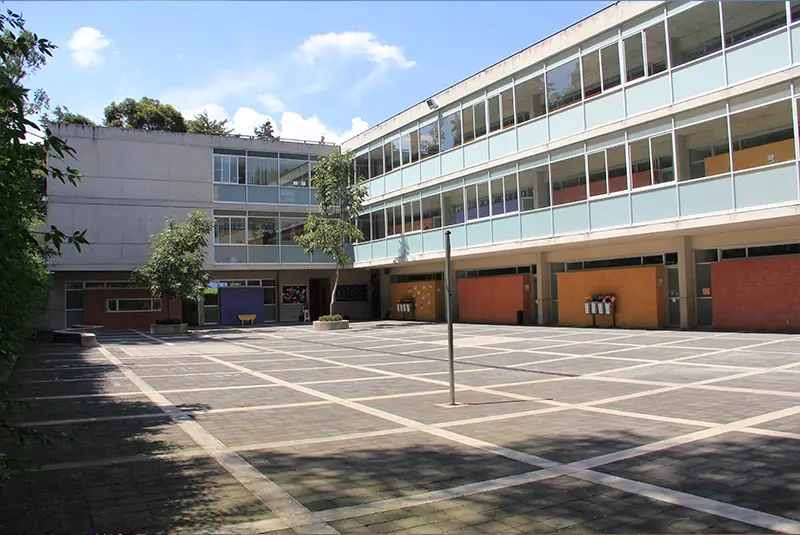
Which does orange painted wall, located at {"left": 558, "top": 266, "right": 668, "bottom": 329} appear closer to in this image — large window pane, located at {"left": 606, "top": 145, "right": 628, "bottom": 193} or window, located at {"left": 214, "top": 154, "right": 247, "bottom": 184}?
large window pane, located at {"left": 606, "top": 145, "right": 628, "bottom": 193}

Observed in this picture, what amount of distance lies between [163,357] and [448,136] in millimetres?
17269

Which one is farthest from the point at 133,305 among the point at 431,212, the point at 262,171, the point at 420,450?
the point at 420,450

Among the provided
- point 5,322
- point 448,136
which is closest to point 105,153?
point 448,136

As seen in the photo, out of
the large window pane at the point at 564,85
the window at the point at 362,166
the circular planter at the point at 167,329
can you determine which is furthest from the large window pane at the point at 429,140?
the circular planter at the point at 167,329

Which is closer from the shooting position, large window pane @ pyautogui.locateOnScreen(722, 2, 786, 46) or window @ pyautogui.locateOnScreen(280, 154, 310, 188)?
large window pane @ pyautogui.locateOnScreen(722, 2, 786, 46)

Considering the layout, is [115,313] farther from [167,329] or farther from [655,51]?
[655,51]

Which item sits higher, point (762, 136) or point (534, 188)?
point (762, 136)

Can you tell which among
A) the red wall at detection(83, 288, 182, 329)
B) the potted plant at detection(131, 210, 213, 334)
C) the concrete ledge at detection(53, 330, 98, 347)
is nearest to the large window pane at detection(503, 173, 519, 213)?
the potted plant at detection(131, 210, 213, 334)

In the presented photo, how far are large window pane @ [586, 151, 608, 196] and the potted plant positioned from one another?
1801cm

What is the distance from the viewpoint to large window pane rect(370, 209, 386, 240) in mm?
34938

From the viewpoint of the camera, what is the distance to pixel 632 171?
20781mm

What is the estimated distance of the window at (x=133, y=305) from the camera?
114ft

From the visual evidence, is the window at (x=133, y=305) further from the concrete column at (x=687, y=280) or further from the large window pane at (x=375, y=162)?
the concrete column at (x=687, y=280)

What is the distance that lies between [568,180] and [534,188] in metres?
1.51
